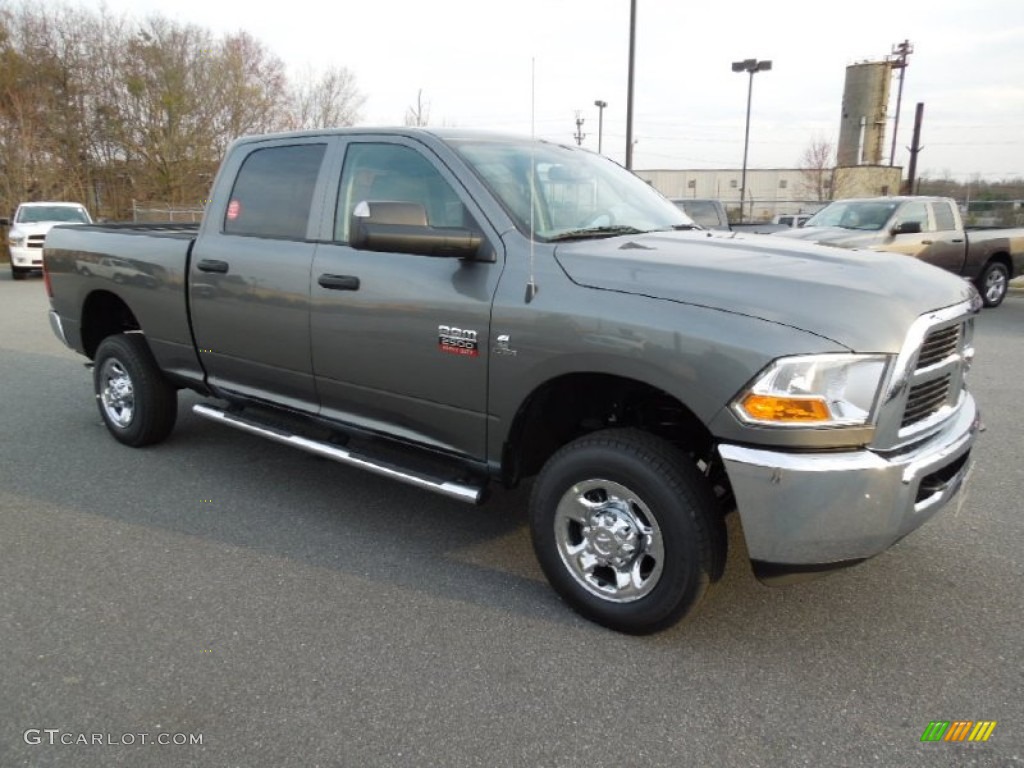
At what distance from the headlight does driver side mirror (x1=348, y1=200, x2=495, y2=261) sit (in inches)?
52.3

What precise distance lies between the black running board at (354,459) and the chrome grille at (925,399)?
1686 mm

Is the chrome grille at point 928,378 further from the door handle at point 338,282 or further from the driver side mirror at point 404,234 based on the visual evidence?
the door handle at point 338,282

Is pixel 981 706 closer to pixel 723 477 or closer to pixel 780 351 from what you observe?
pixel 723 477

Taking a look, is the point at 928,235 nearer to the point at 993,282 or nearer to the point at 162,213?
the point at 993,282

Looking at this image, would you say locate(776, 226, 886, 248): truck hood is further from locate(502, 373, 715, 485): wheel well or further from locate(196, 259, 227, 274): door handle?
locate(196, 259, 227, 274): door handle

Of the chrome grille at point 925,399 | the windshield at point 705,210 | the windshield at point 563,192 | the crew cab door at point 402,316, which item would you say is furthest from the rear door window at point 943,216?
the crew cab door at point 402,316

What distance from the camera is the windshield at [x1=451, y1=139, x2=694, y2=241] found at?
336 centimetres

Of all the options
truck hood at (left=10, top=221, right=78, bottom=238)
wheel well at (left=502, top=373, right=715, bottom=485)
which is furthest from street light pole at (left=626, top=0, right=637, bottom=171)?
wheel well at (left=502, top=373, right=715, bottom=485)

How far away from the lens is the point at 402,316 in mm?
3422

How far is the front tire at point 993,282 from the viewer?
13.1 metres

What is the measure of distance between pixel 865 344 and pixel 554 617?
159 centimetres

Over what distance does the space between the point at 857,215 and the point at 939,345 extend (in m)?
9.97

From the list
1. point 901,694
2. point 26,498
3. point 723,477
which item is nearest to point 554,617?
point 723,477

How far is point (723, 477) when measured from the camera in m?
3.06
